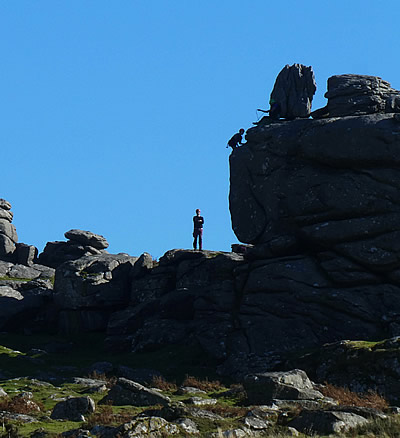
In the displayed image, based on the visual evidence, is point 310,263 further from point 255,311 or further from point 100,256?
point 100,256

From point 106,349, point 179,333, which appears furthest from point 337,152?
point 106,349

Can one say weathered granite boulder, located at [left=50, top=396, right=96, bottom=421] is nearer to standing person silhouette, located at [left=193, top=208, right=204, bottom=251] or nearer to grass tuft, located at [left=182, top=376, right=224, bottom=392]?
grass tuft, located at [left=182, top=376, right=224, bottom=392]

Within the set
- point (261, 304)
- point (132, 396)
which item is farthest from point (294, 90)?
point (132, 396)

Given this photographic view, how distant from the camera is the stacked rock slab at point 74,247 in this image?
8962 centimetres

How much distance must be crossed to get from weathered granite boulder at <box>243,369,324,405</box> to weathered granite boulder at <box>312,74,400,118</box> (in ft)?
102

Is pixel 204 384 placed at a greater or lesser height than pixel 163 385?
greater

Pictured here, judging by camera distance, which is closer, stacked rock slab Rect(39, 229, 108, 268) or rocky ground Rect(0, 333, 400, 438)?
rocky ground Rect(0, 333, 400, 438)

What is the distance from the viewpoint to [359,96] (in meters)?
62.5

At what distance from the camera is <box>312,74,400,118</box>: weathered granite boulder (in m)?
61.9

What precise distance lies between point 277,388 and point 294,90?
39.7m

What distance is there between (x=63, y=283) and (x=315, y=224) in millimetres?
23987

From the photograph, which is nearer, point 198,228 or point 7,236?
point 198,228

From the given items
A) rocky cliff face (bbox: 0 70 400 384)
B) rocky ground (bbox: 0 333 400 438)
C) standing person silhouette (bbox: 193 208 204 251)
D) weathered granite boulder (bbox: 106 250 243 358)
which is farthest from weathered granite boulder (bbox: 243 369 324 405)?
standing person silhouette (bbox: 193 208 204 251)

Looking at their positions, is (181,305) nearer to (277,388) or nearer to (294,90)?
(294,90)
